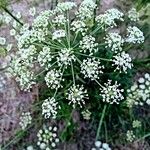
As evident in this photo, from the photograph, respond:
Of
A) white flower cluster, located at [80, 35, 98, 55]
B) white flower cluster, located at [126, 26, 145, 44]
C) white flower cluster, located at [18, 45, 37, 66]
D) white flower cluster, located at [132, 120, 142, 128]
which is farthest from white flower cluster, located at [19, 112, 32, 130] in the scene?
white flower cluster, located at [126, 26, 145, 44]

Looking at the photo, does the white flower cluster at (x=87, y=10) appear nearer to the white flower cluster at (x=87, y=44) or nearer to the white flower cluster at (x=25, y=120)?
the white flower cluster at (x=87, y=44)

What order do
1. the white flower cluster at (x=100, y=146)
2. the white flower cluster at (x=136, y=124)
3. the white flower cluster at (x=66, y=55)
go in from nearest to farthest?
the white flower cluster at (x=66, y=55)
the white flower cluster at (x=100, y=146)
the white flower cluster at (x=136, y=124)

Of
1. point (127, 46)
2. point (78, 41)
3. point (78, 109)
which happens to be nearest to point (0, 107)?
point (78, 109)

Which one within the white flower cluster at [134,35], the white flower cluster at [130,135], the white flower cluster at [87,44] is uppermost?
the white flower cluster at [134,35]

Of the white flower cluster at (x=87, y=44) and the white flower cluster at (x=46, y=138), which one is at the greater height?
the white flower cluster at (x=87, y=44)

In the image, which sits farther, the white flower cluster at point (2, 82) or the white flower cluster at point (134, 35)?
the white flower cluster at point (2, 82)

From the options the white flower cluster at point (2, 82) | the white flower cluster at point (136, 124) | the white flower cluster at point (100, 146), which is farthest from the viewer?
the white flower cluster at point (2, 82)

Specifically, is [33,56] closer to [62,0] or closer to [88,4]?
[88,4]

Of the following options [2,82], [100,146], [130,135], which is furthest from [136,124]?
[2,82]

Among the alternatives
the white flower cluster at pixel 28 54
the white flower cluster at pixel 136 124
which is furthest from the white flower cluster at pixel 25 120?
the white flower cluster at pixel 136 124

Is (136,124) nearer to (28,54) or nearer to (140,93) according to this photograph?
(140,93)

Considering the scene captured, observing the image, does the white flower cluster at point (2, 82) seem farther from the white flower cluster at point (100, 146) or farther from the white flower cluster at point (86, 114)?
the white flower cluster at point (100, 146)
